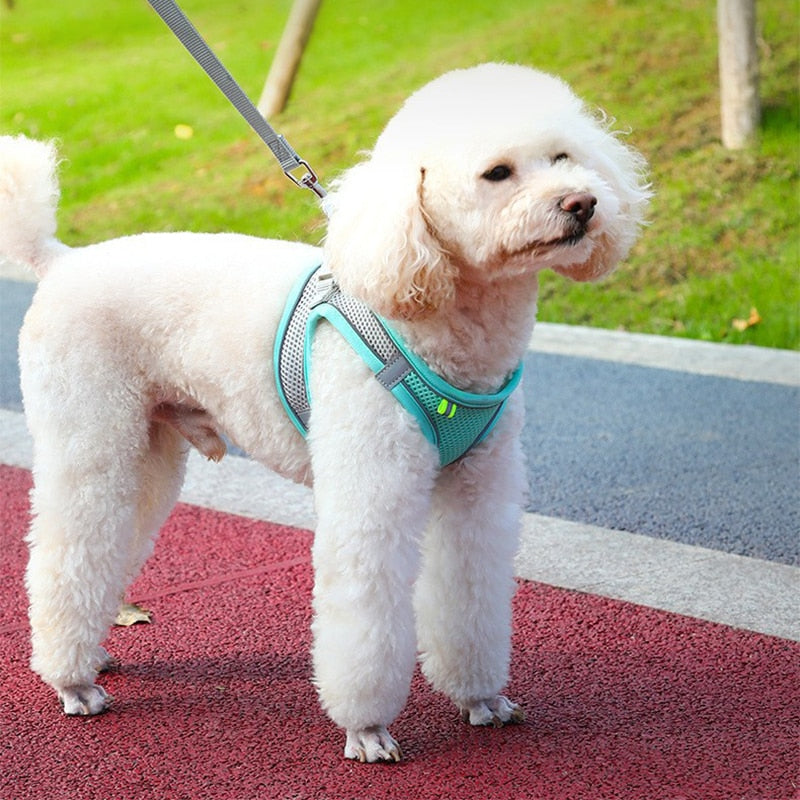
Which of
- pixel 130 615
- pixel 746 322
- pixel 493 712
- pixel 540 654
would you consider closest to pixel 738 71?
pixel 746 322

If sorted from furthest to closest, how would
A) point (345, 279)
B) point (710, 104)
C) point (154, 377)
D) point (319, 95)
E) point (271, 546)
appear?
point (319, 95)
point (710, 104)
point (271, 546)
point (154, 377)
point (345, 279)

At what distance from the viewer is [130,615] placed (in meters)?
3.30

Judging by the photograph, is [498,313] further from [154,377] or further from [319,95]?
[319,95]

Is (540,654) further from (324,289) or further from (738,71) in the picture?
(738,71)

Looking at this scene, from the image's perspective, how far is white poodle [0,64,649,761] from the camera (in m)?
2.31

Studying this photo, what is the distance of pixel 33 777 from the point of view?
2525 millimetres

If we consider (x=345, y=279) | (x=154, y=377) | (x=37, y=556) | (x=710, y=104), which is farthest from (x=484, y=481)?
(x=710, y=104)

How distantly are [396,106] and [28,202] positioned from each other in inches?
295

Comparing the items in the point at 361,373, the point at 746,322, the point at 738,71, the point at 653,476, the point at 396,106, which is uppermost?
the point at 361,373

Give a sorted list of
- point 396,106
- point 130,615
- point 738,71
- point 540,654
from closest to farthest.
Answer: point 540,654 → point 130,615 → point 738,71 → point 396,106

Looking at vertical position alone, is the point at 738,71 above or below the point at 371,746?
below

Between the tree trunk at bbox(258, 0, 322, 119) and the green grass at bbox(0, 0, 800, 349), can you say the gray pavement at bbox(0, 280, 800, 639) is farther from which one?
the tree trunk at bbox(258, 0, 322, 119)

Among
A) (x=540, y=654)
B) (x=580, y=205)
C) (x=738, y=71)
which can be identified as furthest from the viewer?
(x=738, y=71)

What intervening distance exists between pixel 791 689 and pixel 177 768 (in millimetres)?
1427
